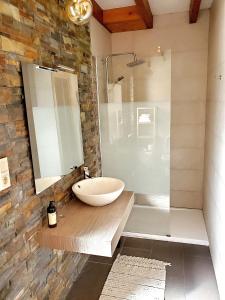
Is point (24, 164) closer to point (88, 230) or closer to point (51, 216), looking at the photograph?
point (51, 216)

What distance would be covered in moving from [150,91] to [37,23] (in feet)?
5.10

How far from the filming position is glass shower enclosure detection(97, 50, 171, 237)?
2.72 m

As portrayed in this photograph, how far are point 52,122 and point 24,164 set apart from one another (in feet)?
1.45

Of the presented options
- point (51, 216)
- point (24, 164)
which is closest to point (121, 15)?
point (24, 164)

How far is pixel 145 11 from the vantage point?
102 inches

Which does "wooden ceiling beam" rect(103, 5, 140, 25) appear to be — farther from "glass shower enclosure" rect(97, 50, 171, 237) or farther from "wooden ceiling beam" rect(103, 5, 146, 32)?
"glass shower enclosure" rect(97, 50, 171, 237)

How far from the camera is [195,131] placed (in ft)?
10.3

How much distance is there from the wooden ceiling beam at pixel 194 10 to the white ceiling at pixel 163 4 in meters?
0.12

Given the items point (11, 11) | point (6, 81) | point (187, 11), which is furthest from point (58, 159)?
point (187, 11)

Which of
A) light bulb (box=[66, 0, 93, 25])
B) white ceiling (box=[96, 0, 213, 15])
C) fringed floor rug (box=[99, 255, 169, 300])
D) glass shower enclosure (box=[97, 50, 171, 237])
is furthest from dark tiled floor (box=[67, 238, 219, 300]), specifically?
white ceiling (box=[96, 0, 213, 15])

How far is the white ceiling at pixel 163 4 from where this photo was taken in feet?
8.47

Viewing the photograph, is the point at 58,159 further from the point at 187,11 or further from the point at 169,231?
the point at 187,11

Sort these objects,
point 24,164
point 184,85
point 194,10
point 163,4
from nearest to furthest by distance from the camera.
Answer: point 24,164, point 194,10, point 163,4, point 184,85

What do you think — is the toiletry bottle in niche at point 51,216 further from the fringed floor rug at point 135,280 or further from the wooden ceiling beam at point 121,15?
the wooden ceiling beam at point 121,15
